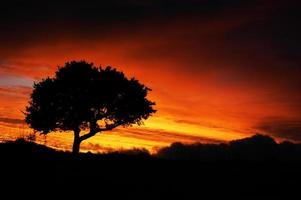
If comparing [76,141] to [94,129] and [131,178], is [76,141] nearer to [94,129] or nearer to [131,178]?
[94,129]

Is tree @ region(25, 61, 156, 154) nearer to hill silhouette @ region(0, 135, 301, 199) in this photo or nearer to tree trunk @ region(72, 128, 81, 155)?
tree trunk @ region(72, 128, 81, 155)

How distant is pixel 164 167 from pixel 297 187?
901 cm

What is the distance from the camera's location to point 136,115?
56.1 m

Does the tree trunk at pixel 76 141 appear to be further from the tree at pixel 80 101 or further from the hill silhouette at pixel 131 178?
the hill silhouette at pixel 131 178

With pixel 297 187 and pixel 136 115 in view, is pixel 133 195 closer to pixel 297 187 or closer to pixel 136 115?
pixel 297 187

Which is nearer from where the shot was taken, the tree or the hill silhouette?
the hill silhouette

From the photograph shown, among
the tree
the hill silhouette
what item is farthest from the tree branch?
the hill silhouette

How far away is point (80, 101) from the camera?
53.6 meters

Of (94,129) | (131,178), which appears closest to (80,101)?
(94,129)

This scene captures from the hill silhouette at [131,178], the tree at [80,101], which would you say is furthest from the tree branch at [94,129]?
the hill silhouette at [131,178]

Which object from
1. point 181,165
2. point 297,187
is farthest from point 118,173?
point 297,187

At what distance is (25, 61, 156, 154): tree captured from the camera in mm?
53562

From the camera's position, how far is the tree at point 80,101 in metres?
53.6

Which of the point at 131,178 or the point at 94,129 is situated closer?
the point at 131,178
